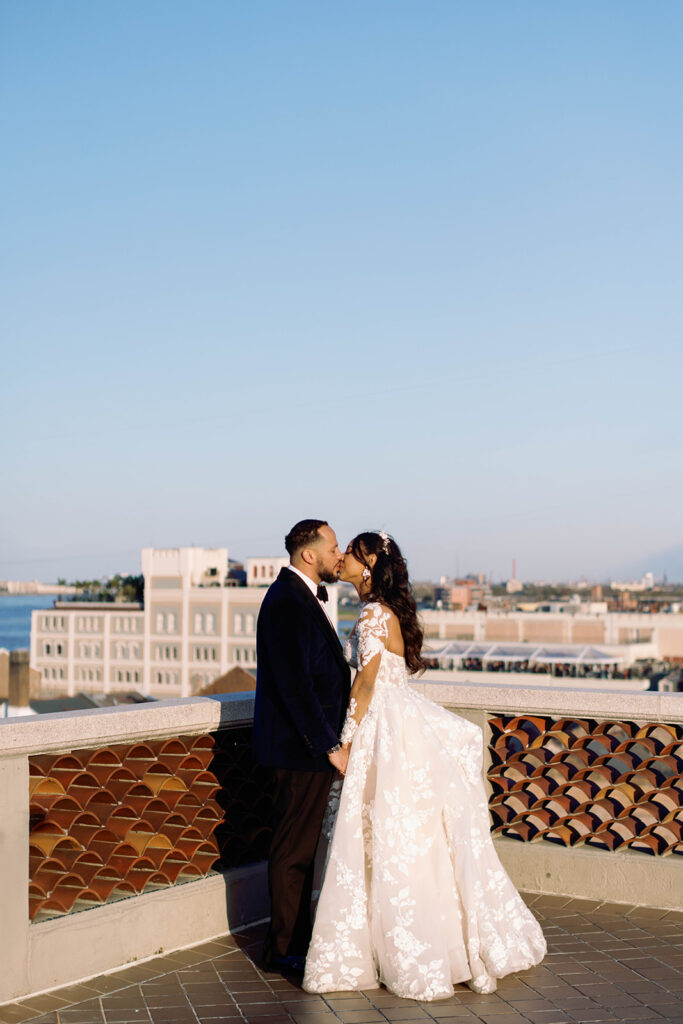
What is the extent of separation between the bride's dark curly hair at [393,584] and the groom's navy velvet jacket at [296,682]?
0.30 meters

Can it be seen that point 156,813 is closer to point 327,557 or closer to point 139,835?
point 139,835

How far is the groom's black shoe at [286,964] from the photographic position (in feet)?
16.5

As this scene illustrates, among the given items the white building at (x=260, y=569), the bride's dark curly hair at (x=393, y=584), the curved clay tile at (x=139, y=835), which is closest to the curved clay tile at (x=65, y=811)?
the curved clay tile at (x=139, y=835)

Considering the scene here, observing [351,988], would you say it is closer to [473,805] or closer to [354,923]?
[354,923]

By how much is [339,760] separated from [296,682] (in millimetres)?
406

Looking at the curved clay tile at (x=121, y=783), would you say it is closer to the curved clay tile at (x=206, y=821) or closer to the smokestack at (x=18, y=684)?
the curved clay tile at (x=206, y=821)

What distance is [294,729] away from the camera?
5059 mm

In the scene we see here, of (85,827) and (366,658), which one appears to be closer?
(366,658)

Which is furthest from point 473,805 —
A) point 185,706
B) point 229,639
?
point 229,639

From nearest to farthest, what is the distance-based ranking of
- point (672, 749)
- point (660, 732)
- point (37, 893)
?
point (37, 893) < point (672, 749) < point (660, 732)

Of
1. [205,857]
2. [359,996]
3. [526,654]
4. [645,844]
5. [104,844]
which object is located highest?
[104,844]

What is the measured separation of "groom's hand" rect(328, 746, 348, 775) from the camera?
496 cm

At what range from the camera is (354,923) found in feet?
15.8

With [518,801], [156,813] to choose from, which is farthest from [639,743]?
[156,813]
